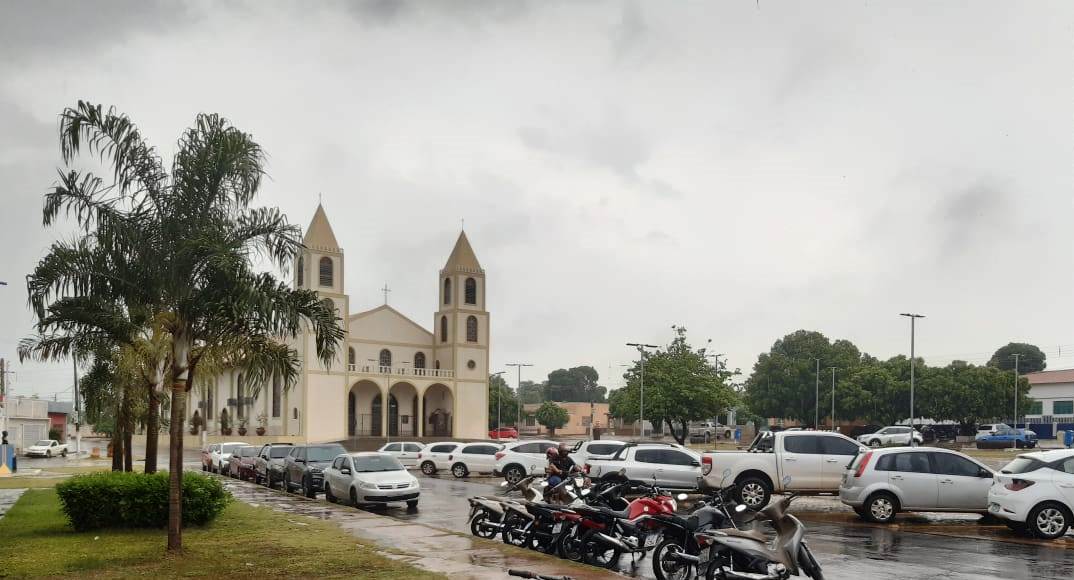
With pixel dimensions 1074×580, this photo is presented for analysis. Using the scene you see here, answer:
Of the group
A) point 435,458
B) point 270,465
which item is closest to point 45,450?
point 435,458

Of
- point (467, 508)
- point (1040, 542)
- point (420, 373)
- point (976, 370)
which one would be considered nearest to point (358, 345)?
point (420, 373)

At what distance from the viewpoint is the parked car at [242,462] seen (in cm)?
3419

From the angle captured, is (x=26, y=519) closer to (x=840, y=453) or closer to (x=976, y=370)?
(x=840, y=453)

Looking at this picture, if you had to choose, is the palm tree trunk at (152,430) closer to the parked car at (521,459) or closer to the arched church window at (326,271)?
the parked car at (521,459)

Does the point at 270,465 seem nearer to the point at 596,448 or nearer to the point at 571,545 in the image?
the point at 596,448

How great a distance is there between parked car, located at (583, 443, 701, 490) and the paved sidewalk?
6.44 metres

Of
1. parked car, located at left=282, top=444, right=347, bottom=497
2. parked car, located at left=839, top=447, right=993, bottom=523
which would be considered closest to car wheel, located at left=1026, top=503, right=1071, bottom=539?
parked car, located at left=839, top=447, right=993, bottom=523

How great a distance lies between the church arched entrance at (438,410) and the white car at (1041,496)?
60.4 metres

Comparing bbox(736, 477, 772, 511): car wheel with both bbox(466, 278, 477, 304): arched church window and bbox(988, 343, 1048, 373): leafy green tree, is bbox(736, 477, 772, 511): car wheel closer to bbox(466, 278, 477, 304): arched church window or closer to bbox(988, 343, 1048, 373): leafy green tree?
bbox(466, 278, 477, 304): arched church window

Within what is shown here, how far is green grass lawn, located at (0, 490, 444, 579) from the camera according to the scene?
12109 millimetres

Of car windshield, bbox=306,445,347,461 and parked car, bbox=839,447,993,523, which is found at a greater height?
parked car, bbox=839,447,993,523

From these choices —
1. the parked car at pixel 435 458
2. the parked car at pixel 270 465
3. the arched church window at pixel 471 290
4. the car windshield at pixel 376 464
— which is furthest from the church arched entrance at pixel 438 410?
the car windshield at pixel 376 464

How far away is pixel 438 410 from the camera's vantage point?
76.2 meters

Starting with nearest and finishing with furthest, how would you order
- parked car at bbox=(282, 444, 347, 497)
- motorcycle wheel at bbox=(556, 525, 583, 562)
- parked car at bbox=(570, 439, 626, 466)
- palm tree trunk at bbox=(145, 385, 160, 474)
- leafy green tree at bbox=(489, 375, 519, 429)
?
motorcycle wheel at bbox=(556, 525, 583, 562)
palm tree trunk at bbox=(145, 385, 160, 474)
parked car at bbox=(282, 444, 347, 497)
parked car at bbox=(570, 439, 626, 466)
leafy green tree at bbox=(489, 375, 519, 429)
